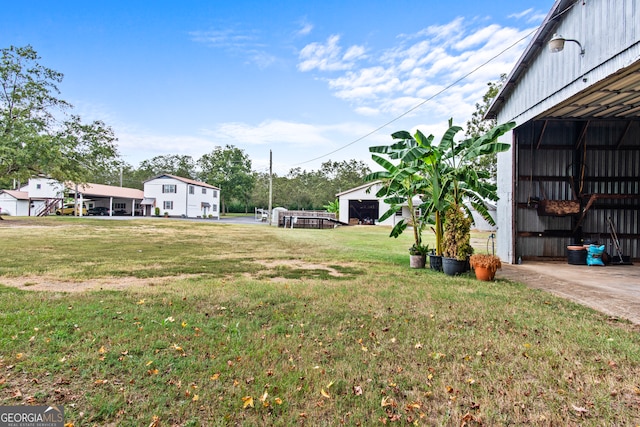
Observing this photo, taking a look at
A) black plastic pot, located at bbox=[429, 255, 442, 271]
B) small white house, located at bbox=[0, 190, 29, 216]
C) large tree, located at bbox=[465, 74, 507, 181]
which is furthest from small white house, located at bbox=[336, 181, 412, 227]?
small white house, located at bbox=[0, 190, 29, 216]

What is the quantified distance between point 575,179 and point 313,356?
10642 millimetres

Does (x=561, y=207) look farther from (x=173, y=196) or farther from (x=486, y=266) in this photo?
(x=173, y=196)

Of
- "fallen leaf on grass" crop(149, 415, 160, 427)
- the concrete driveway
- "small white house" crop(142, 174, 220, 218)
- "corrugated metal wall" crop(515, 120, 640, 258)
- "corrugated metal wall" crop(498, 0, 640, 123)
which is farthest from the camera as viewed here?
"small white house" crop(142, 174, 220, 218)

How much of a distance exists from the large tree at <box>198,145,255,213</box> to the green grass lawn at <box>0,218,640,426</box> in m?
51.4

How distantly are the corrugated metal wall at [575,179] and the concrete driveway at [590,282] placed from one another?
854 mm

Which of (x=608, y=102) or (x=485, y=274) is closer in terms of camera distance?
(x=485, y=274)

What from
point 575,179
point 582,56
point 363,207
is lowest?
point 363,207

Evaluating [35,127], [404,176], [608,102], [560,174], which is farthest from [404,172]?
[35,127]

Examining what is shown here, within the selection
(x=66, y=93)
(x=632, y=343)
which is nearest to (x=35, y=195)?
(x=66, y=93)

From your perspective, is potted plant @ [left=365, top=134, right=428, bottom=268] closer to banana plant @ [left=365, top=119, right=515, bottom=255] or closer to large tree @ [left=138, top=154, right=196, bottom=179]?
banana plant @ [left=365, top=119, right=515, bottom=255]

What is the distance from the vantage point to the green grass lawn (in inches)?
89.0

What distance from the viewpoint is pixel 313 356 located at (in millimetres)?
3074

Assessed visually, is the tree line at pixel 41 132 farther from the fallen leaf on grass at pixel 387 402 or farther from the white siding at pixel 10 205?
the fallen leaf on grass at pixel 387 402

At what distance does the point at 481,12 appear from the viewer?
10.4 m
